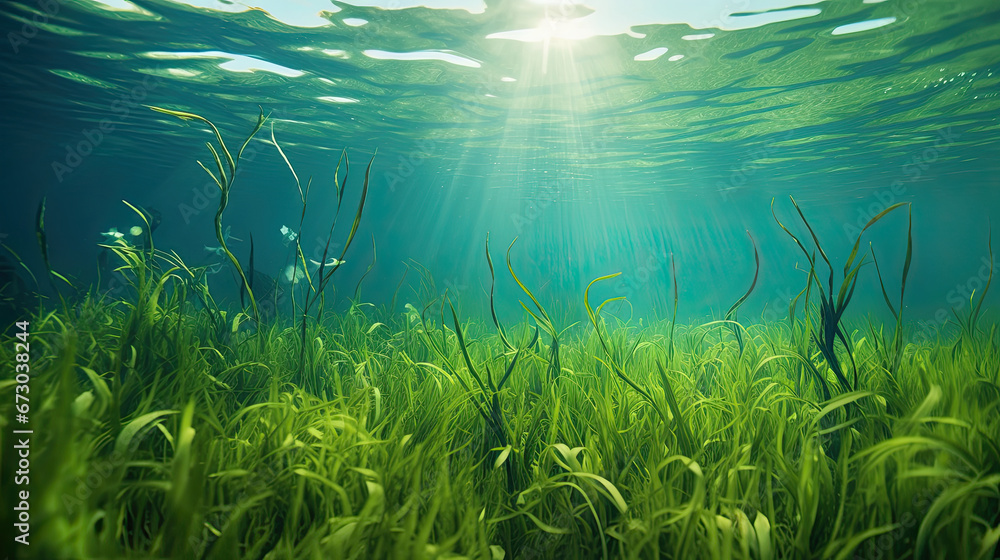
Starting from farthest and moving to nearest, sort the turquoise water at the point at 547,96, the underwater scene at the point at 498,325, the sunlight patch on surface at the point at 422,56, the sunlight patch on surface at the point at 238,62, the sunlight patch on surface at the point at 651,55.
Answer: the sunlight patch on surface at the point at 238,62 < the sunlight patch on surface at the point at 422,56 < the sunlight patch on surface at the point at 651,55 < the turquoise water at the point at 547,96 < the underwater scene at the point at 498,325

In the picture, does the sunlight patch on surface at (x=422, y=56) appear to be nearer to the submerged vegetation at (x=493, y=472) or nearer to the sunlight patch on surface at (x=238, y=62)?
the sunlight patch on surface at (x=238, y=62)

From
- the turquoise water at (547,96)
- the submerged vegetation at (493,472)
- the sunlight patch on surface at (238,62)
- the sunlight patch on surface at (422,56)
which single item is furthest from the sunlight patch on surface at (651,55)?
the sunlight patch on surface at (238,62)

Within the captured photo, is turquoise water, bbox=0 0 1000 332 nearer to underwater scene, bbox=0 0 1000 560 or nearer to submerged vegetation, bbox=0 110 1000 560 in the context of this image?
underwater scene, bbox=0 0 1000 560

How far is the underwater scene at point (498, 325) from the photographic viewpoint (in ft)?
5.72

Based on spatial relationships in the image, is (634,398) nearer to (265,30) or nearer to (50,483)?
(50,483)

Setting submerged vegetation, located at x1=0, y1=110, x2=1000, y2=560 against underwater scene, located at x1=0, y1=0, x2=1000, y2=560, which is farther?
underwater scene, located at x1=0, y1=0, x2=1000, y2=560

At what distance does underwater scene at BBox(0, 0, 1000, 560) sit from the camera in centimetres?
174

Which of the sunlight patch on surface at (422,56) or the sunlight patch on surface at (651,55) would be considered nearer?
the sunlight patch on surface at (651,55)

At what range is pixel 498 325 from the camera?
2.82 meters

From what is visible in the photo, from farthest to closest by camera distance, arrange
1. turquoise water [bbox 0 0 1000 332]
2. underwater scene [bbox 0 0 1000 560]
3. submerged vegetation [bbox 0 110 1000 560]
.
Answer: turquoise water [bbox 0 0 1000 332], underwater scene [bbox 0 0 1000 560], submerged vegetation [bbox 0 110 1000 560]

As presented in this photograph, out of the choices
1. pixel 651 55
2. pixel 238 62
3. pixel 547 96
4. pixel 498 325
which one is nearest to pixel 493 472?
pixel 498 325

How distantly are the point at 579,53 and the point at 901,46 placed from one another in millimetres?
7373

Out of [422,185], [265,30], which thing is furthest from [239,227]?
[265,30]

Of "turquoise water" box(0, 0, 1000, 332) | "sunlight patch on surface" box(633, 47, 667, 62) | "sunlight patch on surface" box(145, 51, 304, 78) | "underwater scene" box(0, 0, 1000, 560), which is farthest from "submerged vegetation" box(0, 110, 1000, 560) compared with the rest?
"sunlight patch on surface" box(145, 51, 304, 78)
